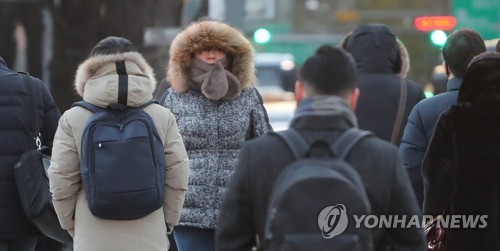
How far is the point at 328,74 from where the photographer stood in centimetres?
444

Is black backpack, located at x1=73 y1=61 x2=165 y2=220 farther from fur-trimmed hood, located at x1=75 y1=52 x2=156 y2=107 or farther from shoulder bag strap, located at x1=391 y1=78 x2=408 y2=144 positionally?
shoulder bag strap, located at x1=391 y1=78 x2=408 y2=144

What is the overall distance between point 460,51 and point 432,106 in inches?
15.3

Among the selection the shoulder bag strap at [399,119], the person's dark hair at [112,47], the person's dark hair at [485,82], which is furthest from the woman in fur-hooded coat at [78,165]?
the shoulder bag strap at [399,119]

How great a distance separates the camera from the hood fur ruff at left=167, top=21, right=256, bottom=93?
7117 mm

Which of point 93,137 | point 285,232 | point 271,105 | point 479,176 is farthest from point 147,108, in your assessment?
point 271,105

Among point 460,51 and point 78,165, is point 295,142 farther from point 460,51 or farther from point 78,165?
point 460,51

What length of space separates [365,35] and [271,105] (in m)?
11.4

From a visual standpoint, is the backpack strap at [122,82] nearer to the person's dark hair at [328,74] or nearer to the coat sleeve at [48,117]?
the coat sleeve at [48,117]

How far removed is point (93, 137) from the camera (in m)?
5.94

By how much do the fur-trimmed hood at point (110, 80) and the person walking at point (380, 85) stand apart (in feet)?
6.70

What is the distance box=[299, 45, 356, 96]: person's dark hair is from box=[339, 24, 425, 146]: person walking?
3.46 metres

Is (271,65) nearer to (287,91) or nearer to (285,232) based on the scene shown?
(287,91)

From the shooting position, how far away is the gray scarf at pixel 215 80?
6.94 meters

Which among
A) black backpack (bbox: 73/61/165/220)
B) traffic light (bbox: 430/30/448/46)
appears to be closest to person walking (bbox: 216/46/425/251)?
black backpack (bbox: 73/61/165/220)
